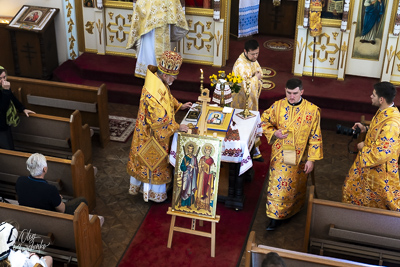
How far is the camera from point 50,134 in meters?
6.68

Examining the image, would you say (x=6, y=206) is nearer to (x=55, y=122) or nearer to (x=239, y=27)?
(x=55, y=122)

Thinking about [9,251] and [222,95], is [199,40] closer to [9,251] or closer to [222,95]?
[222,95]

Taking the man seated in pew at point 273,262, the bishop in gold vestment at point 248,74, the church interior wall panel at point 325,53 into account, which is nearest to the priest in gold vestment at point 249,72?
the bishop in gold vestment at point 248,74

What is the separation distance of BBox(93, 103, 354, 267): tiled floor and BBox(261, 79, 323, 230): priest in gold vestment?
24cm

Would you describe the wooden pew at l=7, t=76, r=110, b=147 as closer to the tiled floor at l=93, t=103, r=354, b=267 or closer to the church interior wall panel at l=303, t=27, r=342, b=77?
the tiled floor at l=93, t=103, r=354, b=267

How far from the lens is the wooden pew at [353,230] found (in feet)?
16.3

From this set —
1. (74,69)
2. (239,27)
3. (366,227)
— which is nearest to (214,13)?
(239,27)

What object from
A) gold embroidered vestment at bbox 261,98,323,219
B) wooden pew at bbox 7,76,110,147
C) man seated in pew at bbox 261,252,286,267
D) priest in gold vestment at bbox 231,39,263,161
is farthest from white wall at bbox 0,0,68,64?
man seated in pew at bbox 261,252,286,267

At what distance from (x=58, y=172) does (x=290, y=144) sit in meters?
2.47

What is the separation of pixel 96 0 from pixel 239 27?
280cm

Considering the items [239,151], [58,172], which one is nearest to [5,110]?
[58,172]

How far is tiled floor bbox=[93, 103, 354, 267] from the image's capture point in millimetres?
5938

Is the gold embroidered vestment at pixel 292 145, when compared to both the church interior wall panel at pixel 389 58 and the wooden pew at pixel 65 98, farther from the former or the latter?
the church interior wall panel at pixel 389 58

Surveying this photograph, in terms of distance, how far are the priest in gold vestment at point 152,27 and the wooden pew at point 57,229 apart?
3.93 metres
